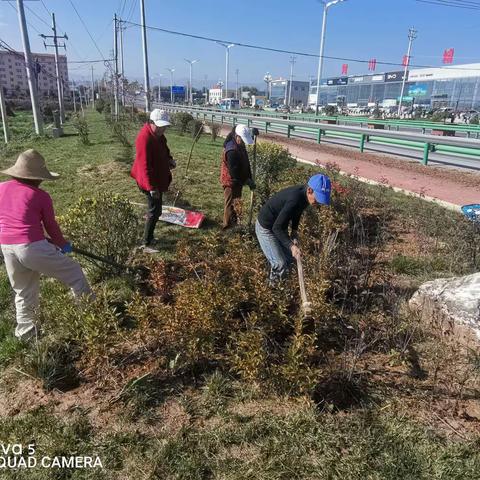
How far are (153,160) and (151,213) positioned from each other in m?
0.60

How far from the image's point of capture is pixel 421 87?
77688 mm

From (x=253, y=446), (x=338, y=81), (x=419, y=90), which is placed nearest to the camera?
(x=253, y=446)

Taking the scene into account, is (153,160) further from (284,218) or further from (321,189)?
(321,189)

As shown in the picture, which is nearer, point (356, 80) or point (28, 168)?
point (28, 168)

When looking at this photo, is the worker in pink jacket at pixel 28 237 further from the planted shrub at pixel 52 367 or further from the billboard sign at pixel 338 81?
the billboard sign at pixel 338 81

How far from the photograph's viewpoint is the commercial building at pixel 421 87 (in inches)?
2689

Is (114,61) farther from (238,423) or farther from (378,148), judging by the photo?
(238,423)

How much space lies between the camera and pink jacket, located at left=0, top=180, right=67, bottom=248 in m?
2.92

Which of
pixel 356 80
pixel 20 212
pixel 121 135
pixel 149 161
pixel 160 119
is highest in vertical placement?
pixel 356 80

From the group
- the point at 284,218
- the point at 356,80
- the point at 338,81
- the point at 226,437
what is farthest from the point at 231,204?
the point at 356,80

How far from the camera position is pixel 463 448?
2.34 metres

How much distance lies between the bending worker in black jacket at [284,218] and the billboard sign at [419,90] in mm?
86008

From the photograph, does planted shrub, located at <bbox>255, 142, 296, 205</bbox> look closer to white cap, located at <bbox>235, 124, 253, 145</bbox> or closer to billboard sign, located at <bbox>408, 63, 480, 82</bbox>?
white cap, located at <bbox>235, 124, 253, 145</bbox>

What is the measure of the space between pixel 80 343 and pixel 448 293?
2865mm
